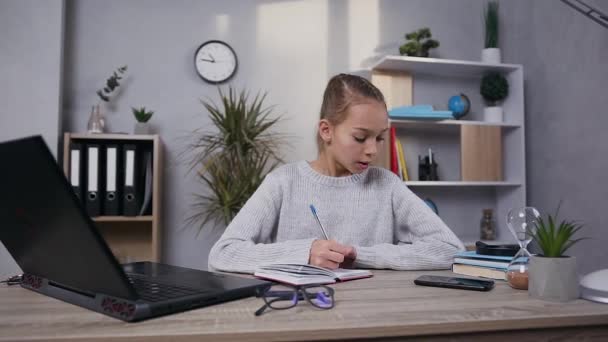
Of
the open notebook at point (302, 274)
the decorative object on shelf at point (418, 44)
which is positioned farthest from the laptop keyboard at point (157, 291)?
the decorative object on shelf at point (418, 44)

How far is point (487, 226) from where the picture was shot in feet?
10.2

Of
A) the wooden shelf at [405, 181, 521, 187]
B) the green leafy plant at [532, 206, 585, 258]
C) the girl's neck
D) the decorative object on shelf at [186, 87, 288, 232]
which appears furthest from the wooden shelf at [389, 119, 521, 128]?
the green leafy plant at [532, 206, 585, 258]

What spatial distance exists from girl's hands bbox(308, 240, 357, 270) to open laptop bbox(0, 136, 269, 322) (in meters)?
0.26

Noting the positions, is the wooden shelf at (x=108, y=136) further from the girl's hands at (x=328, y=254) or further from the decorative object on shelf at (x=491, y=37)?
the decorative object on shelf at (x=491, y=37)

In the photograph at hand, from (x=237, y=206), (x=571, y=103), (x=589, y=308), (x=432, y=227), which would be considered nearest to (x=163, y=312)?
(x=589, y=308)

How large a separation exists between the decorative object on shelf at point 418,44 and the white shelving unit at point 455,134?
7 centimetres

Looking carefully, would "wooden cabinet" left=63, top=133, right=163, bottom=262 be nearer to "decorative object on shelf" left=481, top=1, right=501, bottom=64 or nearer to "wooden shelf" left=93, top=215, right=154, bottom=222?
"wooden shelf" left=93, top=215, right=154, bottom=222

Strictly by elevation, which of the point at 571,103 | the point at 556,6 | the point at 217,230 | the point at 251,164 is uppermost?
the point at 556,6

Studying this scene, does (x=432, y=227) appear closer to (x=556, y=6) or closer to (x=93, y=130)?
(x=93, y=130)

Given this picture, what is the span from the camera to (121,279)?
2.10 ft

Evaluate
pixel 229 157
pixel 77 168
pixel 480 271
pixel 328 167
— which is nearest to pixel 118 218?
pixel 77 168

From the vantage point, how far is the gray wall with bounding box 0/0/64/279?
2512mm

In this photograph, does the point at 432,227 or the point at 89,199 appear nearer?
the point at 432,227

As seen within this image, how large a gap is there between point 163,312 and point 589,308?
674mm
